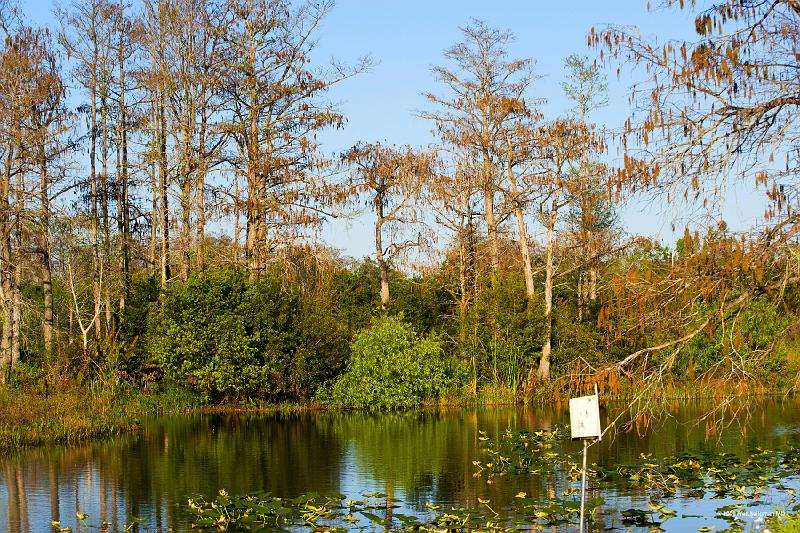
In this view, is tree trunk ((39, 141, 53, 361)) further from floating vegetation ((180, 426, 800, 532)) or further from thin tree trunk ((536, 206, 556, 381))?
floating vegetation ((180, 426, 800, 532))

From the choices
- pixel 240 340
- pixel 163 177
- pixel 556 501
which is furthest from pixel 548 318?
pixel 556 501

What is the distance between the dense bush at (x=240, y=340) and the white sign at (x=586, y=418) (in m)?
22.3

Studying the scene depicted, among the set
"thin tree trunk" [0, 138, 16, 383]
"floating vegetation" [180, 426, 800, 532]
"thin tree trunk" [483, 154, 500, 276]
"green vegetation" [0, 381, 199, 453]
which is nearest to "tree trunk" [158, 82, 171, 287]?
"thin tree trunk" [0, 138, 16, 383]

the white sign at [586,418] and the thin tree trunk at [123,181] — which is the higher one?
the thin tree trunk at [123,181]

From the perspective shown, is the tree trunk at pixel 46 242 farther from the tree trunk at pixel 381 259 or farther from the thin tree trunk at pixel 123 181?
the tree trunk at pixel 381 259

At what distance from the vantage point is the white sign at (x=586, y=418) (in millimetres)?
10516

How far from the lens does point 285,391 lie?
3338 centimetres

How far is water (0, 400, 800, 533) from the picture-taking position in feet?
49.3

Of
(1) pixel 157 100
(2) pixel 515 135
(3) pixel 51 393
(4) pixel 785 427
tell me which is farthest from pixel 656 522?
(1) pixel 157 100

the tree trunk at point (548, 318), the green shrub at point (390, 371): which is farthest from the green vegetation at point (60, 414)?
the tree trunk at point (548, 318)

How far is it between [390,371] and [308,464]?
12426mm

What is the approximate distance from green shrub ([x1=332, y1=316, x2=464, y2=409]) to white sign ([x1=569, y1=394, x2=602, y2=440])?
21304mm

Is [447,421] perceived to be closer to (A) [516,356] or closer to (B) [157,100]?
(A) [516,356]

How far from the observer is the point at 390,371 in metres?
32.3
